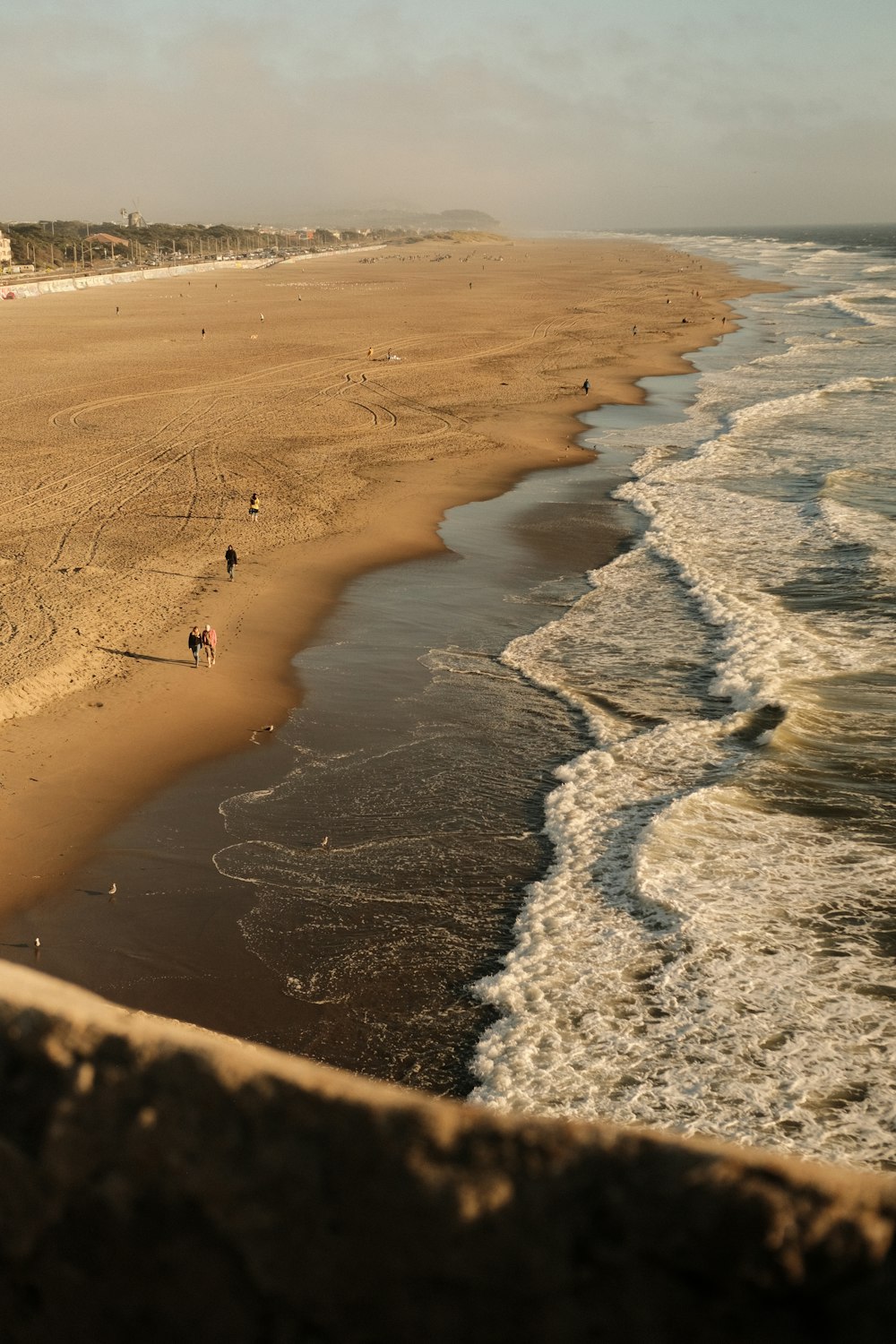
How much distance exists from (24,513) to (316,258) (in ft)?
584

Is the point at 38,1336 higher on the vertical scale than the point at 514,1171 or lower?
lower

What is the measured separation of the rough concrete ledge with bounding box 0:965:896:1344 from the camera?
2.63 meters

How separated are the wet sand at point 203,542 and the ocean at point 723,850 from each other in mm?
955

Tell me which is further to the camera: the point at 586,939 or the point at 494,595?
the point at 494,595

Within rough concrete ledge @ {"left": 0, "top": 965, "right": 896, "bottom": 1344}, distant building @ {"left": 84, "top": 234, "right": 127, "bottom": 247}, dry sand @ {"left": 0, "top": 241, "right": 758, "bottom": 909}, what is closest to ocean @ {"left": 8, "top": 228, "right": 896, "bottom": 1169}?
dry sand @ {"left": 0, "top": 241, "right": 758, "bottom": 909}

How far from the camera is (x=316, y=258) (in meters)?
196

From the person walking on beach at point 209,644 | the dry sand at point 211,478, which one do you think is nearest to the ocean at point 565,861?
the dry sand at point 211,478

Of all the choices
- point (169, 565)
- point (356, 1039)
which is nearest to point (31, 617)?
point (169, 565)

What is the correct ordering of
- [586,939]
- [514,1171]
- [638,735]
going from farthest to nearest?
[638,735]
[586,939]
[514,1171]

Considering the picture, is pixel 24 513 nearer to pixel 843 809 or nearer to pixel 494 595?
pixel 494 595

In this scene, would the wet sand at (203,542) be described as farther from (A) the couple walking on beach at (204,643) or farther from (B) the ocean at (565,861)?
(A) the couple walking on beach at (204,643)

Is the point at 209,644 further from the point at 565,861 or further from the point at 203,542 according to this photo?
the point at 565,861

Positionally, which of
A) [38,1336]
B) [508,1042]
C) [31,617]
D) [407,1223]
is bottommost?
[508,1042]

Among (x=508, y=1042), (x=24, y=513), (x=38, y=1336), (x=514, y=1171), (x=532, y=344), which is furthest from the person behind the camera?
(x=532, y=344)
